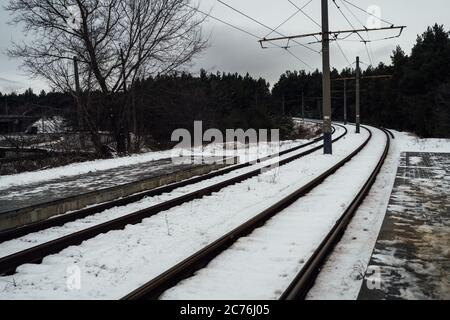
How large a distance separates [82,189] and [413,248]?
803 centimetres

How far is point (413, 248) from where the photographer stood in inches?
253

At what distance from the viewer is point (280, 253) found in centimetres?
632

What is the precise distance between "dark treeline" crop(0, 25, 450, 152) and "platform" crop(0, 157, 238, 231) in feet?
30.2

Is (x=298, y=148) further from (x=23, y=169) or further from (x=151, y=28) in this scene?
(x=23, y=169)

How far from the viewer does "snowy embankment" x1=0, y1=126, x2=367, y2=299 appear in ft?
17.1

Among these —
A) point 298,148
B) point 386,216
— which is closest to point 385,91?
point 298,148

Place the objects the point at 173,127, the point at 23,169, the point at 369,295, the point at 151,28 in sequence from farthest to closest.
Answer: the point at 173,127
the point at 151,28
the point at 23,169
the point at 369,295

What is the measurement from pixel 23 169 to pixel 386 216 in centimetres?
1477

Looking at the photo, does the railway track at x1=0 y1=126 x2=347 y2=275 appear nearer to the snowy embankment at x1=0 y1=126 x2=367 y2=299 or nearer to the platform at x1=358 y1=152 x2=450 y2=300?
the snowy embankment at x1=0 y1=126 x2=367 y2=299

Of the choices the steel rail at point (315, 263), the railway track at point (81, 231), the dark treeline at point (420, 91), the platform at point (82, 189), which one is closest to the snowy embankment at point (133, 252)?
the railway track at point (81, 231)

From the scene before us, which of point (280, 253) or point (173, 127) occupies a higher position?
point (173, 127)

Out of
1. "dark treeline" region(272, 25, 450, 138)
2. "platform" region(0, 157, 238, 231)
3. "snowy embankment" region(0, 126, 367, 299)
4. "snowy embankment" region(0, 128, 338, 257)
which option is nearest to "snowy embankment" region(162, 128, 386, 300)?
"snowy embankment" region(0, 126, 367, 299)

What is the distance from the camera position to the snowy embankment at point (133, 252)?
5.22m

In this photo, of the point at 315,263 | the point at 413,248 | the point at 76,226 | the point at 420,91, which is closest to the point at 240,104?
the point at 420,91
